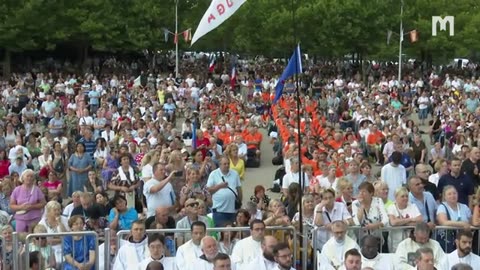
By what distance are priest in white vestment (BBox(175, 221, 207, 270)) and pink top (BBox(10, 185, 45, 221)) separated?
126 inches

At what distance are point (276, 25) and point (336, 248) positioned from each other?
44.8 m

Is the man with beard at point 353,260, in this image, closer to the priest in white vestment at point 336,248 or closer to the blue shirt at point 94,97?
the priest in white vestment at point 336,248

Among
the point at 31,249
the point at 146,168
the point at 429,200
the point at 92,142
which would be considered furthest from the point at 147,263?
the point at 92,142

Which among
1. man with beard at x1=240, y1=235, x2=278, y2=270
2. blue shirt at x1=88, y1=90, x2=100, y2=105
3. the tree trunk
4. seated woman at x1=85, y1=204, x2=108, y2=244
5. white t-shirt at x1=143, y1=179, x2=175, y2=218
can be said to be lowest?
man with beard at x1=240, y1=235, x2=278, y2=270

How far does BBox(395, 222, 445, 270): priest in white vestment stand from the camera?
8922 millimetres

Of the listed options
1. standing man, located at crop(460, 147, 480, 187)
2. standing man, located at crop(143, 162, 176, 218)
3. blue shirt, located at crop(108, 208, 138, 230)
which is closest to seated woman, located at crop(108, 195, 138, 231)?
blue shirt, located at crop(108, 208, 138, 230)

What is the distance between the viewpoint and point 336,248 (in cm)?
903

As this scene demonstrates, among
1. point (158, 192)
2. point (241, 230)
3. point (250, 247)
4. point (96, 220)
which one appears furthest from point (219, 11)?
point (250, 247)

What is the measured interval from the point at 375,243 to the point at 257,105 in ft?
70.8

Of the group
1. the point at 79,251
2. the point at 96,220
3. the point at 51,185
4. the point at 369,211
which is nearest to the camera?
the point at 79,251

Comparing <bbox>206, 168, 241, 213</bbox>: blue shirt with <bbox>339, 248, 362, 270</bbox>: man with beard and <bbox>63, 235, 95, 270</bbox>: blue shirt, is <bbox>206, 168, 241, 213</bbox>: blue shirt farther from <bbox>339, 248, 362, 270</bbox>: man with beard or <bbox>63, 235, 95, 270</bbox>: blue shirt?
<bbox>339, 248, 362, 270</bbox>: man with beard

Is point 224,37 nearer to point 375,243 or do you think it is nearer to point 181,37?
point 181,37

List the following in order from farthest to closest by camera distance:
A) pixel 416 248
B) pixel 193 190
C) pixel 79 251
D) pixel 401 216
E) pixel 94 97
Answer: pixel 94 97
pixel 193 190
pixel 401 216
pixel 79 251
pixel 416 248

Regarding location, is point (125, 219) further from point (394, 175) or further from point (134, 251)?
point (394, 175)
